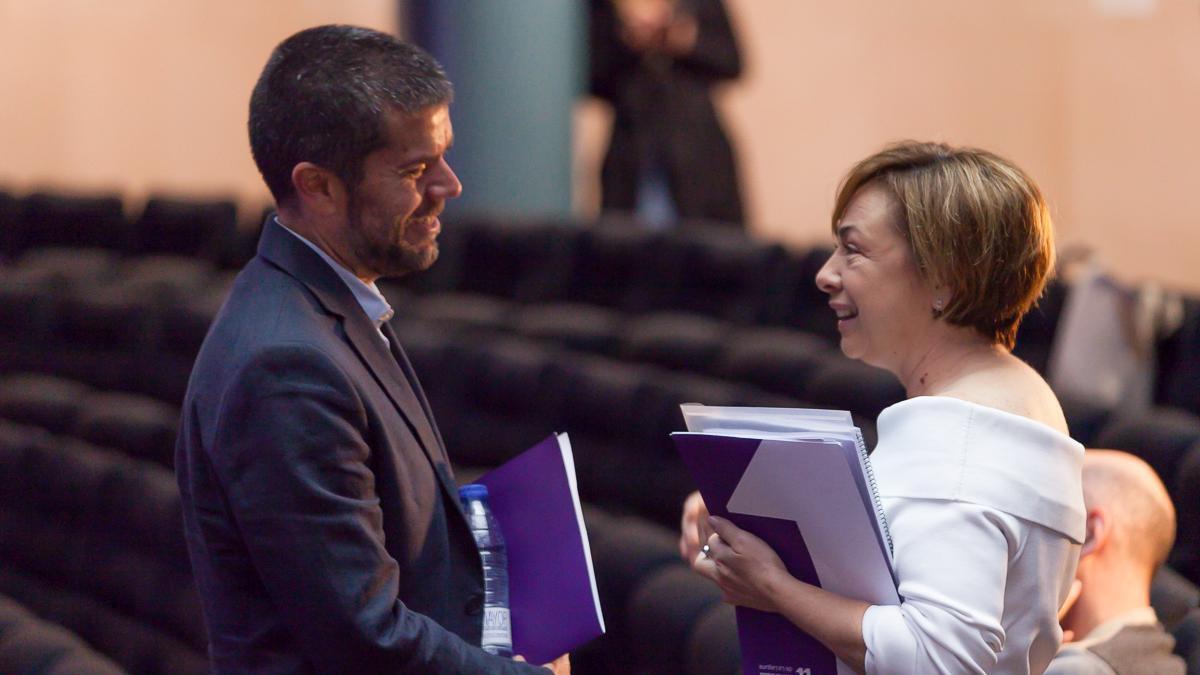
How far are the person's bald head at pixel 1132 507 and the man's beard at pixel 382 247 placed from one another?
84 cm

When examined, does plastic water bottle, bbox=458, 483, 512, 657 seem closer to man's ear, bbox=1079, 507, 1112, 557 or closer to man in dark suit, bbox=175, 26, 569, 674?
man in dark suit, bbox=175, 26, 569, 674

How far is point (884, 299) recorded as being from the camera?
4.17ft

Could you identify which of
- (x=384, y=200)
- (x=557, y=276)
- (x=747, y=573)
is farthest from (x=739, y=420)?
(x=557, y=276)

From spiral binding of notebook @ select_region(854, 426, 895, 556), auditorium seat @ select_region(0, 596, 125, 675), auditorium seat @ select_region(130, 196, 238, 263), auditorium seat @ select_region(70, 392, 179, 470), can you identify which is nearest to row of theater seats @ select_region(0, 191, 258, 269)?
auditorium seat @ select_region(130, 196, 238, 263)

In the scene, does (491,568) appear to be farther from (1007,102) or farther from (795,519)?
(1007,102)

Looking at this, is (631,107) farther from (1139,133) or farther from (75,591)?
(75,591)

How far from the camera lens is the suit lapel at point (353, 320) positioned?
1.32 metres

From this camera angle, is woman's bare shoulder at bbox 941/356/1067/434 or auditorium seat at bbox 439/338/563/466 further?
auditorium seat at bbox 439/338/563/466

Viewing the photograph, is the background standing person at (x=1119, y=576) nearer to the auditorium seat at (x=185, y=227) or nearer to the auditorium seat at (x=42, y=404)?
the auditorium seat at (x=42, y=404)

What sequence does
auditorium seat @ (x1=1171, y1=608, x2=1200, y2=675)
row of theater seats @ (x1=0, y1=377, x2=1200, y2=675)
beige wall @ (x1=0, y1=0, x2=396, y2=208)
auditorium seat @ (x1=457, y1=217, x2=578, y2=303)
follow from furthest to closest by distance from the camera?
beige wall @ (x1=0, y1=0, x2=396, y2=208), auditorium seat @ (x1=457, y1=217, x2=578, y2=303), row of theater seats @ (x1=0, y1=377, x2=1200, y2=675), auditorium seat @ (x1=1171, y1=608, x2=1200, y2=675)

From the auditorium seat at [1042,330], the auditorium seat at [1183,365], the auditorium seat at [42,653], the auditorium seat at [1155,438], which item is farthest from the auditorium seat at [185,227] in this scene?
the auditorium seat at [1155,438]

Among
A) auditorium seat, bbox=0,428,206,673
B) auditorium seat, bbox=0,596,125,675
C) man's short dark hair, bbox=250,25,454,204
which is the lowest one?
auditorium seat, bbox=0,428,206,673

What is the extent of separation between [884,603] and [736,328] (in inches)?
86.7

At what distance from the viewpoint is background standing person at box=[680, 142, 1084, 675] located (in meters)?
1.15
